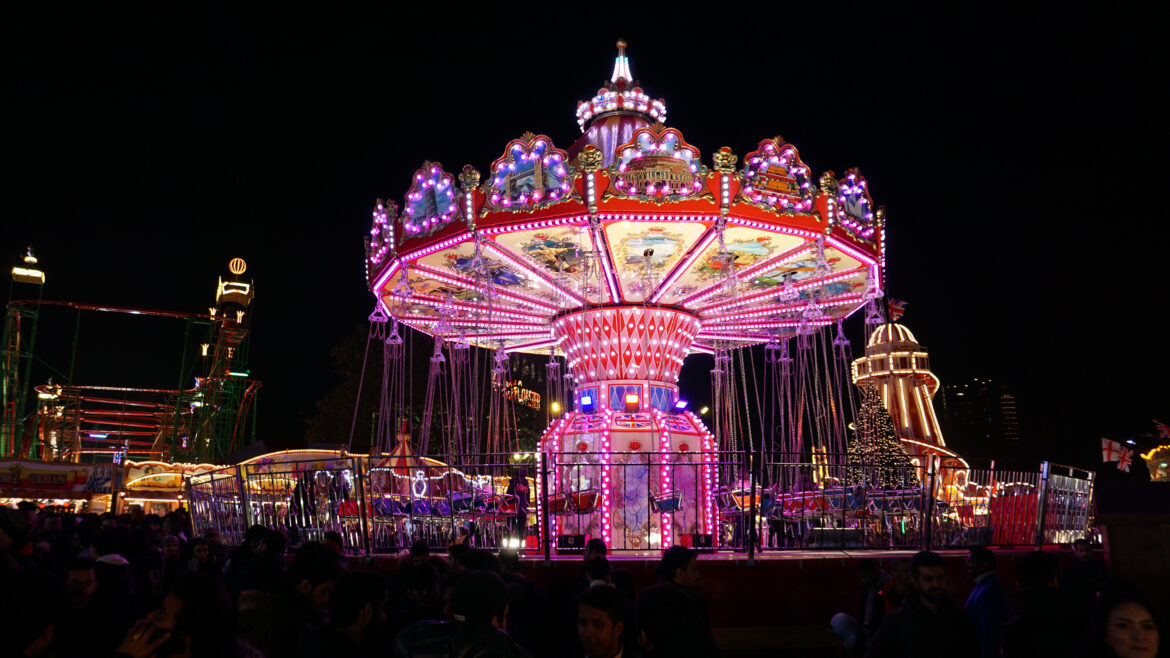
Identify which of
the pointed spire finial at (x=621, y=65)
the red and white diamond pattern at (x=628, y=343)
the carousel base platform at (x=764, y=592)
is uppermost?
the pointed spire finial at (x=621, y=65)

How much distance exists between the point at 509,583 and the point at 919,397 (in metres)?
28.8

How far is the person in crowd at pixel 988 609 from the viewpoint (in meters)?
4.81

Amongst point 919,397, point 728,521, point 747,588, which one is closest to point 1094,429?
point 919,397

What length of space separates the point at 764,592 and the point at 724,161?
20.7 feet

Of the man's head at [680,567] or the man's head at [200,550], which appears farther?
the man's head at [200,550]

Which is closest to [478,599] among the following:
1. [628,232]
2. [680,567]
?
[680,567]

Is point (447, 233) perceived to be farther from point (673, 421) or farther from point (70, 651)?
point (70, 651)

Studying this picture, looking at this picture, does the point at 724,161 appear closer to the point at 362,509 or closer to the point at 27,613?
the point at 362,509

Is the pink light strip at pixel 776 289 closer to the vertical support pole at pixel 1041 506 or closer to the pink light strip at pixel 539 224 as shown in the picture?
the pink light strip at pixel 539 224

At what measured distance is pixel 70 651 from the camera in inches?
129

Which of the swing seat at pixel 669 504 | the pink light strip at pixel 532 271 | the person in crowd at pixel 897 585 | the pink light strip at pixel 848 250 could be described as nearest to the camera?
the person in crowd at pixel 897 585

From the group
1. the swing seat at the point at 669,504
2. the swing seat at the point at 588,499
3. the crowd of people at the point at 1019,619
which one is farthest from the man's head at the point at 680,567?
the swing seat at the point at 588,499

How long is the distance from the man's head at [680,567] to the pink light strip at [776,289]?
11480mm

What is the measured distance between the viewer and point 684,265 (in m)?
14.3
